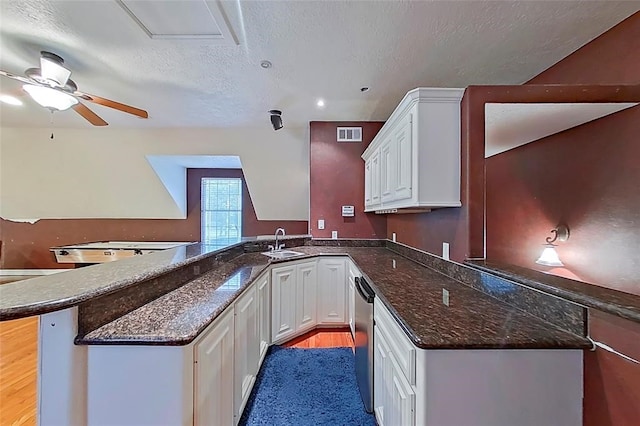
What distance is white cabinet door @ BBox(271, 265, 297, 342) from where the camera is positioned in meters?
2.83

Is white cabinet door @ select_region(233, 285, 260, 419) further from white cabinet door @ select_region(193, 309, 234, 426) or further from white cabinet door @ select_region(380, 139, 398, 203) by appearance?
white cabinet door @ select_region(380, 139, 398, 203)

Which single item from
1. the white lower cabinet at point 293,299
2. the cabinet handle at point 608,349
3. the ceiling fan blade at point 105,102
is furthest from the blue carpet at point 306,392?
the ceiling fan blade at point 105,102

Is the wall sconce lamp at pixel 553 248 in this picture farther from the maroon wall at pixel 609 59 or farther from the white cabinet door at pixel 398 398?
the white cabinet door at pixel 398 398

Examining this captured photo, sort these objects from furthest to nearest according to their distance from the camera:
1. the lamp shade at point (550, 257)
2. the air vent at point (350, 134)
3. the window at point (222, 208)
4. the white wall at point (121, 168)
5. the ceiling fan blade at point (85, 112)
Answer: the window at point (222, 208), the white wall at point (121, 168), the air vent at point (350, 134), the ceiling fan blade at point (85, 112), the lamp shade at point (550, 257)

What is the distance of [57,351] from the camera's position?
105 cm

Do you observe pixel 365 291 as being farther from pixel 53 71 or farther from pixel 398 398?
pixel 53 71

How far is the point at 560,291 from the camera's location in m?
1.21

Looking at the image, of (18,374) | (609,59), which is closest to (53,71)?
(18,374)

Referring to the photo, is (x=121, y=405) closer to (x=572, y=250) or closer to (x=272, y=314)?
(x=272, y=314)

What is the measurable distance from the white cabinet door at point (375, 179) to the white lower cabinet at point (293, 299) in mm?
994

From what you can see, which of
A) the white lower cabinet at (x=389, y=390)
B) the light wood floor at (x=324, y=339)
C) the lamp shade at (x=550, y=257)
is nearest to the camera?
the white lower cabinet at (x=389, y=390)

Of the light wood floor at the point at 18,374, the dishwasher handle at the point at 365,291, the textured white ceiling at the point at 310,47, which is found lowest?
the light wood floor at the point at 18,374

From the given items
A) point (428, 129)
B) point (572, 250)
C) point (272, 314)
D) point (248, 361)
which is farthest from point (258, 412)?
point (572, 250)

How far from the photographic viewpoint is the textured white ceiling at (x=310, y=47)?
181cm
